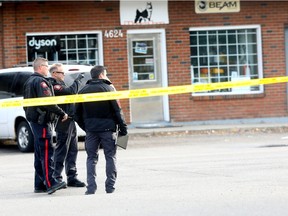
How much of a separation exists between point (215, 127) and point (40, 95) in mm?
10464

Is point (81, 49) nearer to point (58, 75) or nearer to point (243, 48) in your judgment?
point (243, 48)

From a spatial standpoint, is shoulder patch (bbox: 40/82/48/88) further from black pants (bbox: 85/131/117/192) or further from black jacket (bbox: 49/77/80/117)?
black pants (bbox: 85/131/117/192)

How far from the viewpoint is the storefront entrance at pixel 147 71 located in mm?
22172

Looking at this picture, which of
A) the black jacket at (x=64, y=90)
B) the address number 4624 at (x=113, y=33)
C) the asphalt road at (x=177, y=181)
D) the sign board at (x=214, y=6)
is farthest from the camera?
the sign board at (x=214, y=6)

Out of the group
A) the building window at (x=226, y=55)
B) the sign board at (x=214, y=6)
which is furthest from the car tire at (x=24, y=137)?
the sign board at (x=214, y=6)

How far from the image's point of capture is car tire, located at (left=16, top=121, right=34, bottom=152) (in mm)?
17156

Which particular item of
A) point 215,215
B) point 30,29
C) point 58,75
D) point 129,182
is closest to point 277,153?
point 129,182

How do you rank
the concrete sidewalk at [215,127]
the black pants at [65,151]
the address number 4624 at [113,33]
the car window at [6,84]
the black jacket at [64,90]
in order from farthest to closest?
the address number 4624 at [113,33] < the concrete sidewalk at [215,127] < the car window at [6,84] < the black jacket at [64,90] < the black pants at [65,151]

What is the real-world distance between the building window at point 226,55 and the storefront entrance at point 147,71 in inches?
36.6

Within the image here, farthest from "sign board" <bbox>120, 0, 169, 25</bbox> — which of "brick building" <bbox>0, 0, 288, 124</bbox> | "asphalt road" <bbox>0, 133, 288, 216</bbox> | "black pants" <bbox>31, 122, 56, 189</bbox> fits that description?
"black pants" <bbox>31, 122, 56, 189</bbox>

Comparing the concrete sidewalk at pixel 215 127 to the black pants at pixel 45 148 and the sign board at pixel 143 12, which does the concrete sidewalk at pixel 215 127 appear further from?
the black pants at pixel 45 148

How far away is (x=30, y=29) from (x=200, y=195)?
12573 millimetres

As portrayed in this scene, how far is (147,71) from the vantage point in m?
22.4

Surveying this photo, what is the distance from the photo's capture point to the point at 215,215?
8555 millimetres
